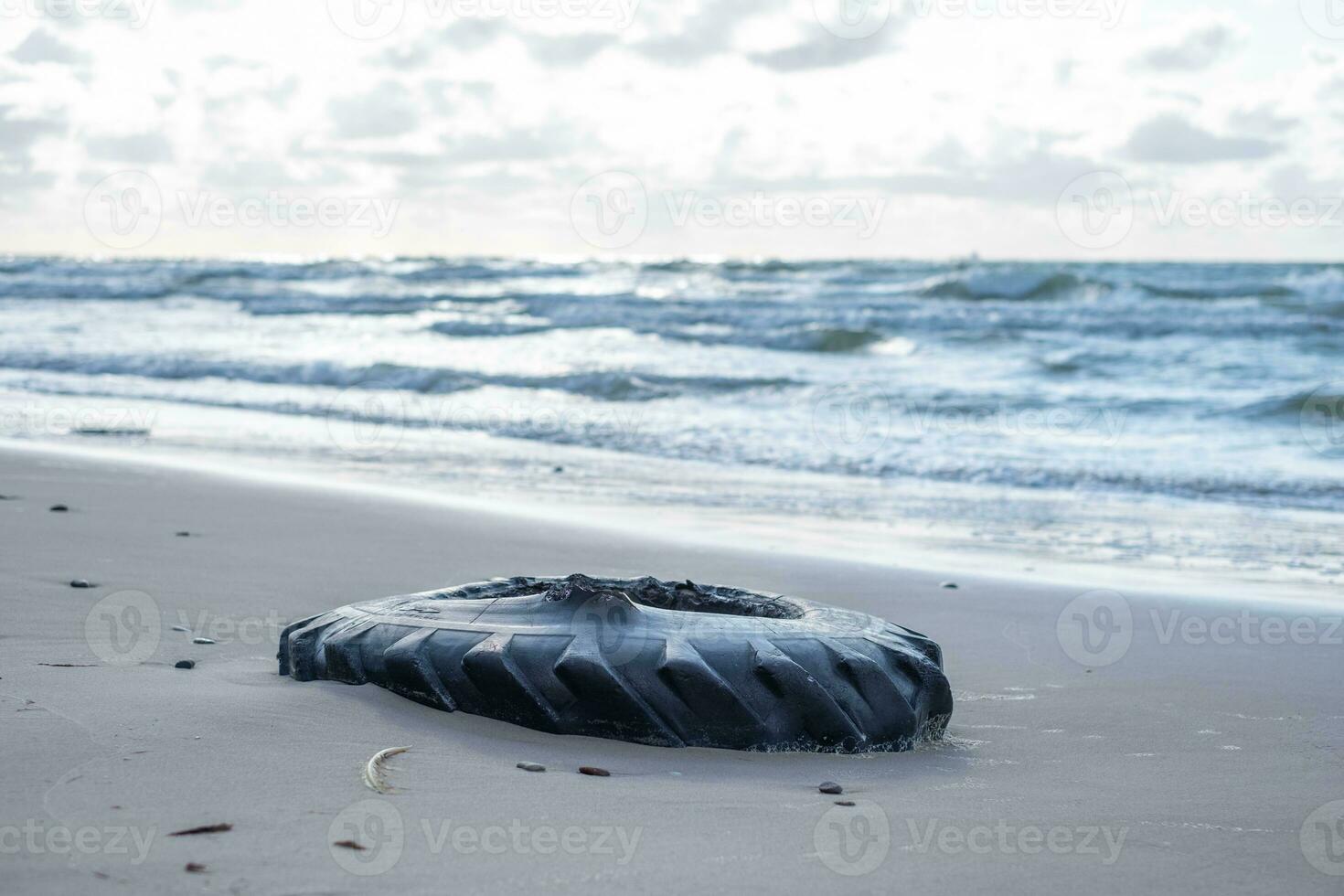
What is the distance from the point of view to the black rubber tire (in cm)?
266

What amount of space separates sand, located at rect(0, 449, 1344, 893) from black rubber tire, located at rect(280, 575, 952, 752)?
6 cm

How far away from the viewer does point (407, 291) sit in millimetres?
32906

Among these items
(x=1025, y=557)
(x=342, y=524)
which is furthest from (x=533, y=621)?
(x=1025, y=557)

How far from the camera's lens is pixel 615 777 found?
2.43m

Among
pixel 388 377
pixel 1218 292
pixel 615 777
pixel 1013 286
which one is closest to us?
pixel 615 777

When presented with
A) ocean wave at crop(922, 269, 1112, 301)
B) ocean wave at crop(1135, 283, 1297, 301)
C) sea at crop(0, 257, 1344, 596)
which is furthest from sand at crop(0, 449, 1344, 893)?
ocean wave at crop(922, 269, 1112, 301)

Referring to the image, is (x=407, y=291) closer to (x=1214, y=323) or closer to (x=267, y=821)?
(x=1214, y=323)

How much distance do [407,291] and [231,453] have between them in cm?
2522

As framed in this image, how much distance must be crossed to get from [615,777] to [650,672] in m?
0.28

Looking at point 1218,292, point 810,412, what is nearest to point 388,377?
point 810,412

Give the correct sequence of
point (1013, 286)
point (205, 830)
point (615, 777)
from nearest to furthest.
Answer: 1. point (205, 830)
2. point (615, 777)
3. point (1013, 286)

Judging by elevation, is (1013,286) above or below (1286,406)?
above

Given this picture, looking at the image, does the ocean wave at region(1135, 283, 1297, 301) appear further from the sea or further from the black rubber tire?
the black rubber tire

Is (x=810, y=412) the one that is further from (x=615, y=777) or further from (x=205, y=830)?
(x=205, y=830)
